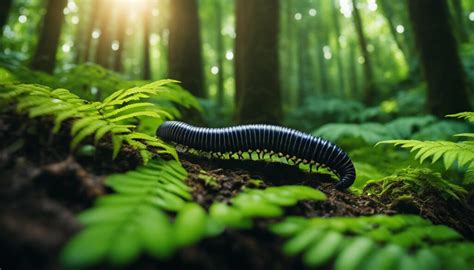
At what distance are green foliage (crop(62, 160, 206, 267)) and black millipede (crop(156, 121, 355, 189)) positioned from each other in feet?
5.15

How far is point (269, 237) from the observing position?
1854 millimetres

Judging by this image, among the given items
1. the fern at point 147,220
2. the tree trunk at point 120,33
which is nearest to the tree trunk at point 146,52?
the tree trunk at point 120,33

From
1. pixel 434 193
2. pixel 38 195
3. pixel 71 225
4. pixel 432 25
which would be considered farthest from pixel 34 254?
pixel 432 25

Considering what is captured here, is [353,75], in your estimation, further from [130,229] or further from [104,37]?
[130,229]

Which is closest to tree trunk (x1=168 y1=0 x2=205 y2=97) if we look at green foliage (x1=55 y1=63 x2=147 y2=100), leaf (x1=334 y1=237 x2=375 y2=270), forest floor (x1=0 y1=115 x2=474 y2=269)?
green foliage (x1=55 y1=63 x2=147 y2=100)

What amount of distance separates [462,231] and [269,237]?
205cm

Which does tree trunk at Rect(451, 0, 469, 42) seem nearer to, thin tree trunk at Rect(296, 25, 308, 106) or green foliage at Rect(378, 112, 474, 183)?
thin tree trunk at Rect(296, 25, 308, 106)

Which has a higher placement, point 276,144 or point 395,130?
point 276,144

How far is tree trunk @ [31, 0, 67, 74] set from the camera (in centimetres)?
720

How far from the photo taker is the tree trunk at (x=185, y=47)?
7.64m

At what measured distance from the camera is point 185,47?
7.86 meters

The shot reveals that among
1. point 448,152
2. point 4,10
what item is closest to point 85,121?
point 448,152

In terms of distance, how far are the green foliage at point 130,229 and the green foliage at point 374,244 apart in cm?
53

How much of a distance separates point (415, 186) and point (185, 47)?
20.1 feet
